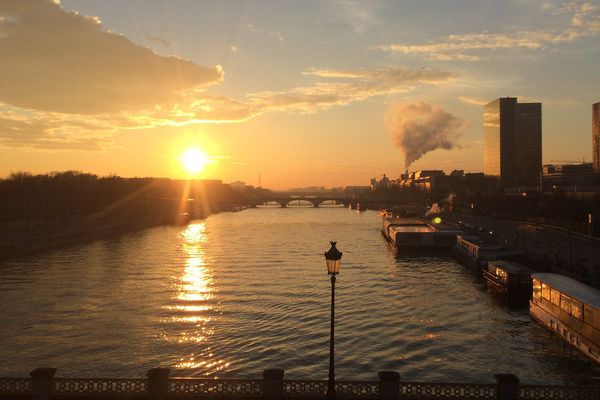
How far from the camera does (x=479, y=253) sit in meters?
54.9

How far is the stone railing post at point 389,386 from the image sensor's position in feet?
50.2

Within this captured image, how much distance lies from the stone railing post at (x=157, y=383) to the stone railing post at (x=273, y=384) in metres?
2.61

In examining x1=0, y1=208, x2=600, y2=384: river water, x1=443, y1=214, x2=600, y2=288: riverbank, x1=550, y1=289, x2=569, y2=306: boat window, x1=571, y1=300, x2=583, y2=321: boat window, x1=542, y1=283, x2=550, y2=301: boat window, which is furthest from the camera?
x1=443, y1=214, x2=600, y2=288: riverbank

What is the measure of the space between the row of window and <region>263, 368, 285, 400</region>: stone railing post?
16.7 m

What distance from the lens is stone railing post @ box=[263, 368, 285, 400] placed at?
50.6 ft

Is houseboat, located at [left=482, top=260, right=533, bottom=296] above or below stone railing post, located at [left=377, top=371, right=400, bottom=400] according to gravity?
below

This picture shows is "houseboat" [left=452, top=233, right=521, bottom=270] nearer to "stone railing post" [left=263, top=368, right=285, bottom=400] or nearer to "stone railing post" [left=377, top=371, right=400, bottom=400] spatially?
"stone railing post" [left=377, top=371, right=400, bottom=400]

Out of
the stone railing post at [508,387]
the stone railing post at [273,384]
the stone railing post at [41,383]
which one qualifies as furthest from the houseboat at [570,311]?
the stone railing post at [41,383]

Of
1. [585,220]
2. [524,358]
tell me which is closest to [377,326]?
[524,358]

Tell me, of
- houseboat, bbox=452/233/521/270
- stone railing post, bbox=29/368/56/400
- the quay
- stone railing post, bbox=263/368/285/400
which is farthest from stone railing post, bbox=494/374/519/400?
houseboat, bbox=452/233/521/270

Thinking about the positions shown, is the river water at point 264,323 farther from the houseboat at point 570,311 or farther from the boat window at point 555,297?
the boat window at point 555,297

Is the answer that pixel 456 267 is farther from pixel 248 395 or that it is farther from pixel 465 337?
pixel 248 395

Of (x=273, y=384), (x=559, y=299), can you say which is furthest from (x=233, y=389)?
(x=559, y=299)

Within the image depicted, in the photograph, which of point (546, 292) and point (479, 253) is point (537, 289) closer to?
point (546, 292)
